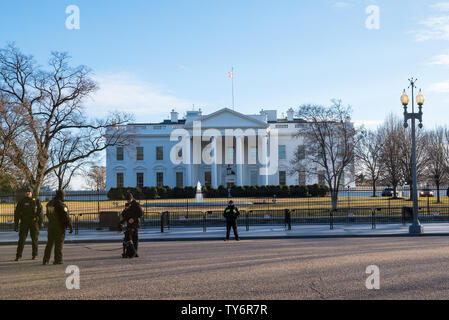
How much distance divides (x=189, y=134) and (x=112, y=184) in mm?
17479

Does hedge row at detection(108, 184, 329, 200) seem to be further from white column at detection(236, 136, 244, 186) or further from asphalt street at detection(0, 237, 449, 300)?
asphalt street at detection(0, 237, 449, 300)

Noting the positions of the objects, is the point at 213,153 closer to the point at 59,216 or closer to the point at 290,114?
the point at 290,114

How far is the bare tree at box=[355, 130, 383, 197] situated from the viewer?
57.6 m

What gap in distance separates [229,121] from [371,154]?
21.7 m

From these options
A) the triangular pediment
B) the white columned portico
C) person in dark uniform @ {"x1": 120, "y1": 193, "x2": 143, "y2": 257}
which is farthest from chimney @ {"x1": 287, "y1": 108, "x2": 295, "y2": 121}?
person in dark uniform @ {"x1": 120, "y1": 193, "x2": 143, "y2": 257}

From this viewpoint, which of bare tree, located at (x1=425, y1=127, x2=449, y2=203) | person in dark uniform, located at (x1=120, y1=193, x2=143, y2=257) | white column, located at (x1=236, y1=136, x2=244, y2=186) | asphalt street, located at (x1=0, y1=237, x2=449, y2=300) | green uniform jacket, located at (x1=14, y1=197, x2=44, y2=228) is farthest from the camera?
white column, located at (x1=236, y1=136, x2=244, y2=186)

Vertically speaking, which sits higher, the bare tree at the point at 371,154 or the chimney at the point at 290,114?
the chimney at the point at 290,114

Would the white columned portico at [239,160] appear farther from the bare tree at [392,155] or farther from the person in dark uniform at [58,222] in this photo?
the person in dark uniform at [58,222]

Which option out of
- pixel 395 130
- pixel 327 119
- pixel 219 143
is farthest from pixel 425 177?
pixel 219 143

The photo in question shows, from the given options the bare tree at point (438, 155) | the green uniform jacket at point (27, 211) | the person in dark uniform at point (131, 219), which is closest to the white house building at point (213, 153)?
the bare tree at point (438, 155)

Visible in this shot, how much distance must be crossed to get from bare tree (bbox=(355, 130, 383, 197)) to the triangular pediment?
15.5 m

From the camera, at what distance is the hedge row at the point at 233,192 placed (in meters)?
59.5

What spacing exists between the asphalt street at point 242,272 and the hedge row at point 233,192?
43.0 m

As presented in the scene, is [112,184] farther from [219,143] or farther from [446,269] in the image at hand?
[446,269]
